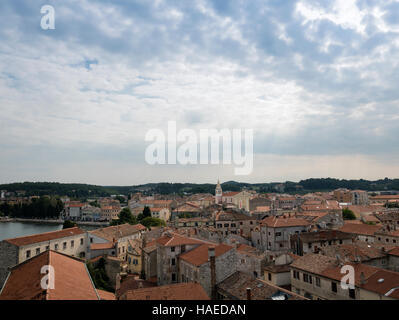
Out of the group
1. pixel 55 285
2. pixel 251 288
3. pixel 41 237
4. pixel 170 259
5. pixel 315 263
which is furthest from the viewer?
pixel 41 237

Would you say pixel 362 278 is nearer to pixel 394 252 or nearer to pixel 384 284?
pixel 384 284

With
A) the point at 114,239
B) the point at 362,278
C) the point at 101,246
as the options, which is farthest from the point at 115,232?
the point at 362,278

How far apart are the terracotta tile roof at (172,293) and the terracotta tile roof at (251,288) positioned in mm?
2285

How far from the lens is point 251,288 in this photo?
61.5ft

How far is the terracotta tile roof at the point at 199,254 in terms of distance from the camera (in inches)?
873

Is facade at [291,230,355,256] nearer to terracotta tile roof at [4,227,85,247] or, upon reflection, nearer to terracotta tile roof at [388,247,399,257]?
terracotta tile roof at [388,247,399,257]

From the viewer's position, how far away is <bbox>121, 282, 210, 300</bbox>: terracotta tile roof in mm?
17875

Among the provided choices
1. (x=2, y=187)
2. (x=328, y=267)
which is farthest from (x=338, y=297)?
(x=2, y=187)

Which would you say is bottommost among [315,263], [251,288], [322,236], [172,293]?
[172,293]

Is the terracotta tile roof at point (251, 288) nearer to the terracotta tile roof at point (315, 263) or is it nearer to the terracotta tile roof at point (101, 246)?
the terracotta tile roof at point (315, 263)

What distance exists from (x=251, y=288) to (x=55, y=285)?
1149 cm

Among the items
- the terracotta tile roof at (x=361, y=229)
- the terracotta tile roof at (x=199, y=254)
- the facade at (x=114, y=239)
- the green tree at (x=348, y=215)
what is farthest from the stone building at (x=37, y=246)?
the green tree at (x=348, y=215)
